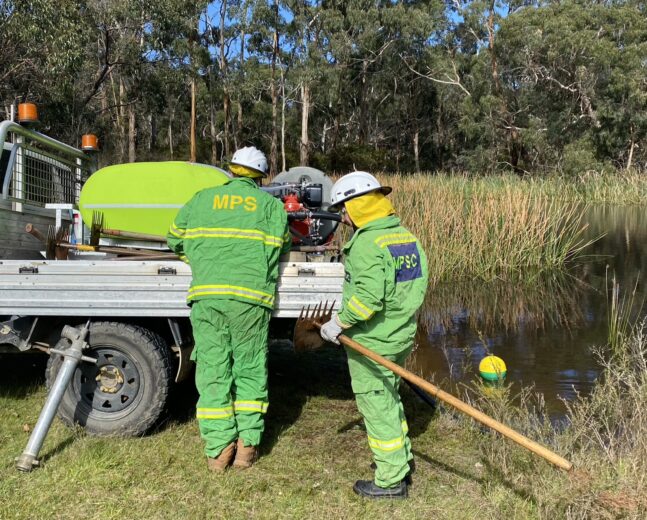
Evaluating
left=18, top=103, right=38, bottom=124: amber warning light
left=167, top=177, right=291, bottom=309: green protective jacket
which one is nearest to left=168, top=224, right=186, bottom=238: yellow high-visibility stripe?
left=167, top=177, right=291, bottom=309: green protective jacket

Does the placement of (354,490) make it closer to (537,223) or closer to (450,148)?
(537,223)

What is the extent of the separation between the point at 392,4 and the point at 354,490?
130 feet

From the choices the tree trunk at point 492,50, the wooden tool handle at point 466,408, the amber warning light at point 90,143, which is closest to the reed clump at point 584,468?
the wooden tool handle at point 466,408

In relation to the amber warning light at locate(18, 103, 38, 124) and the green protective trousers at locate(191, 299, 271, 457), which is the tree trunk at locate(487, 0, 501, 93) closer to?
the amber warning light at locate(18, 103, 38, 124)

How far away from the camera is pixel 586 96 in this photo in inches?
1442

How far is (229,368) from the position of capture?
11.9 feet

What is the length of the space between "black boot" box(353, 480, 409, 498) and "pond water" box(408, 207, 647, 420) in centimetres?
186

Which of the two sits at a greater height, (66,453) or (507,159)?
(507,159)

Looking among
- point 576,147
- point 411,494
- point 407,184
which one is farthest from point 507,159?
point 411,494

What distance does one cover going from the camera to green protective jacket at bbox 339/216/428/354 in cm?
317

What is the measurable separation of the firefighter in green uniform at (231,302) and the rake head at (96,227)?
0.96 meters

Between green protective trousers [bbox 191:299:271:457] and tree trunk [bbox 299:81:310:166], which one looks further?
tree trunk [bbox 299:81:310:166]

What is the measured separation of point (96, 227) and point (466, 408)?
2.82 m

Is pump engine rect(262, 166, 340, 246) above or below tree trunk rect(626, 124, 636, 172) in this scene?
below
